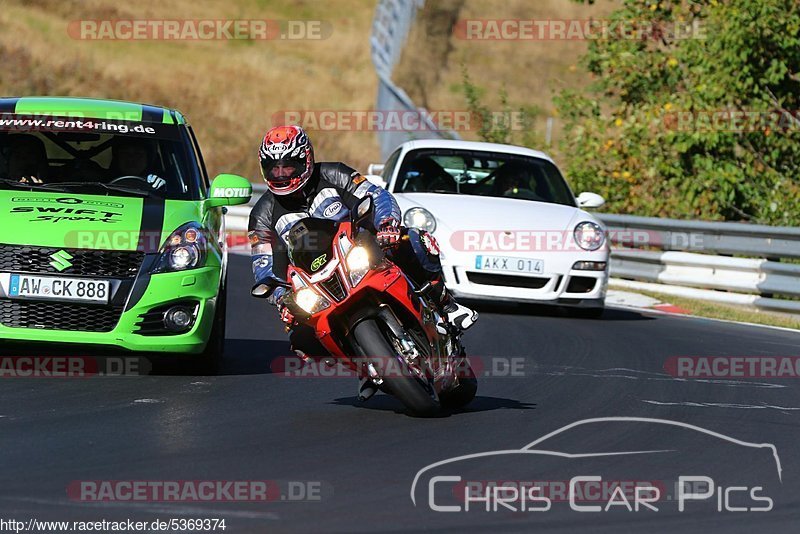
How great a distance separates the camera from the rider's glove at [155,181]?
9.23m

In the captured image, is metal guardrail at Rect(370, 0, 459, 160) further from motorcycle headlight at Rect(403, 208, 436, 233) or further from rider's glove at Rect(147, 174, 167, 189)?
rider's glove at Rect(147, 174, 167, 189)

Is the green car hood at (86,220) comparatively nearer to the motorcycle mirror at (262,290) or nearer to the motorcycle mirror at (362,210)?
the motorcycle mirror at (262,290)

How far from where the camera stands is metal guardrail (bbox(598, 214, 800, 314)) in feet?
49.6

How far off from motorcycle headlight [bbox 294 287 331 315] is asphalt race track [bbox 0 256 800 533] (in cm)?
57

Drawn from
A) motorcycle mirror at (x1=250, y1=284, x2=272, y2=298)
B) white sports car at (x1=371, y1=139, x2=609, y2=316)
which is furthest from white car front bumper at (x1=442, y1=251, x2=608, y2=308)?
motorcycle mirror at (x1=250, y1=284, x2=272, y2=298)

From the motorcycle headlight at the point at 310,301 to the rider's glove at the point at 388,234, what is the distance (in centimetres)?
38

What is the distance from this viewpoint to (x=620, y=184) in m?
21.3

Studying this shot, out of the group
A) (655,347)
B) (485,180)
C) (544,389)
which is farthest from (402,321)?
(485,180)

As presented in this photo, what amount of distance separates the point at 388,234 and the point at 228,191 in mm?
2303

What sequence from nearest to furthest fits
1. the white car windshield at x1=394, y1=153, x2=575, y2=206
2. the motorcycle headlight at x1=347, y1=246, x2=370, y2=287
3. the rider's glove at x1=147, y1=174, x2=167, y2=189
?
the motorcycle headlight at x1=347, y1=246, x2=370, y2=287
the rider's glove at x1=147, y1=174, x2=167, y2=189
the white car windshield at x1=394, y1=153, x2=575, y2=206

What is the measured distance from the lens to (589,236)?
13188mm
